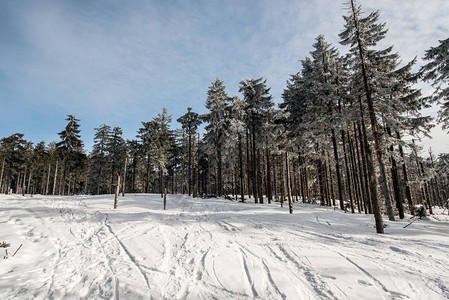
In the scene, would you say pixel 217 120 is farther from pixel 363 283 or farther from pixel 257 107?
pixel 363 283

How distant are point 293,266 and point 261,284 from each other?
1.39m

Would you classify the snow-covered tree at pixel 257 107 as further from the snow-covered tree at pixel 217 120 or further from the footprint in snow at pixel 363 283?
the footprint in snow at pixel 363 283

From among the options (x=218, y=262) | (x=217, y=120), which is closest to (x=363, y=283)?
(x=218, y=262)

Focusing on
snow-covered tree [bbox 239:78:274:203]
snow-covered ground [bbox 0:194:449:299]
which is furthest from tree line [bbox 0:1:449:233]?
snow-covered ground [bbox 0:194:449:299]

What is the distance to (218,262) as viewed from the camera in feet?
19.9

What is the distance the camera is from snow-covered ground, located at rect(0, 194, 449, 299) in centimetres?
451

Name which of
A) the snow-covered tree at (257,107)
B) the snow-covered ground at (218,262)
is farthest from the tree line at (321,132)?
the snow-covered ground at (218,262)

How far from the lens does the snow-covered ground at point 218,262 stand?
451 cm

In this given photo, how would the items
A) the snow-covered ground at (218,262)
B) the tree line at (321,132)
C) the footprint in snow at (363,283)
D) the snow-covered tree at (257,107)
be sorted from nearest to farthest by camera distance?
the snow-covered ground at (218,262), the footprint in snow at (363,283), the tree line at (321,132), the snow-covered tree at (257,107)

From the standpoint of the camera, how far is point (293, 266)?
5.68 m

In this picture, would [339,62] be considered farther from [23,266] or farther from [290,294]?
[23,266]

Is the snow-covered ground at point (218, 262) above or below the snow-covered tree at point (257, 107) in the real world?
below

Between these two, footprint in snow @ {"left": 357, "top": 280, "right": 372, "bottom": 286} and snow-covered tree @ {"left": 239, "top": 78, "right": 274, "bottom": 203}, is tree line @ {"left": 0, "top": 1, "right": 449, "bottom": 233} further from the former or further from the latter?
footprint in snow @ {"left": 357, "top": 280, "right": 372, "bottom": 286}

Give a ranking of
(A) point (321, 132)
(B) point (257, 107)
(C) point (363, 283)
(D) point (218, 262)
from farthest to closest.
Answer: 1. (B) point (257, 107)
2. (A) point (321, 132)
3. (D) point (218, 262)
4. (C) point (363, 283)
